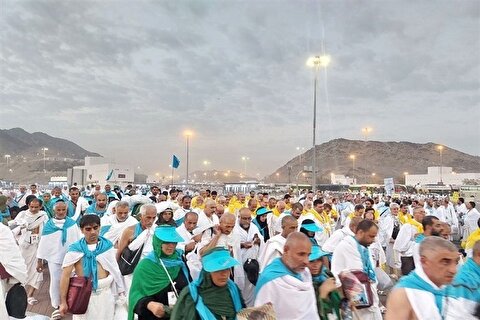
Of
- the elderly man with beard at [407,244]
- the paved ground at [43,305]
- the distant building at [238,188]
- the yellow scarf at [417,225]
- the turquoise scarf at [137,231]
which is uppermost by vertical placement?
the distant building at [238,188]

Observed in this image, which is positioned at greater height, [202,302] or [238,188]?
[238,188]

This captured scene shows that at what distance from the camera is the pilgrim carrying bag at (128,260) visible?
5.11 meters

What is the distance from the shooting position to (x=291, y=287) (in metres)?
3.39

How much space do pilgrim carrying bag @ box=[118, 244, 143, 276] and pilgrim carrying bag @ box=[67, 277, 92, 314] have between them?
2.62ft

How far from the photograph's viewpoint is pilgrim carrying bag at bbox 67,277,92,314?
426 centimetres

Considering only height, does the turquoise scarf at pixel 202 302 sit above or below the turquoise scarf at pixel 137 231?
below

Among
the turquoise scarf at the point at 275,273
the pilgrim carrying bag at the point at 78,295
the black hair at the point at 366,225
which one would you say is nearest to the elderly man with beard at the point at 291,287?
the turquoise scarf at the point at 275,273

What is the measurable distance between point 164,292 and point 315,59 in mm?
17755

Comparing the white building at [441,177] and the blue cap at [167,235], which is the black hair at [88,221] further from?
the white building at [441,177]

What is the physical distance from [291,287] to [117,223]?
4.25 meters

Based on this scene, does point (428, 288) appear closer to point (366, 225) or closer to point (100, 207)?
point (366, 225)

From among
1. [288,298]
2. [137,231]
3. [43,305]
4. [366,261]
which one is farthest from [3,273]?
[366,261]

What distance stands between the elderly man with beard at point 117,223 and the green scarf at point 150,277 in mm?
2830

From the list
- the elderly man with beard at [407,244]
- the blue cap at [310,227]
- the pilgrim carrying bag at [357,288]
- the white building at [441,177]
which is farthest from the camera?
the white building at [441,177]
